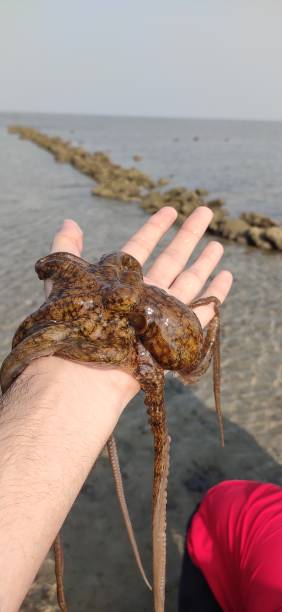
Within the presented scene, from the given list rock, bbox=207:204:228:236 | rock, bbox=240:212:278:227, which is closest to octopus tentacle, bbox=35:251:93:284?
rock, bbox=207:204:228:236

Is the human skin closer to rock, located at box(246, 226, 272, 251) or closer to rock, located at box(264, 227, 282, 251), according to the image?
rock, located at box(264, 227, 282, 251)

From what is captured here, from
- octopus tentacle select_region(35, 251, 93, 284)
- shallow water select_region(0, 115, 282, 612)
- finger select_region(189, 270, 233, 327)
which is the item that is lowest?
shallow water select_region(0, 115, 282, 612)

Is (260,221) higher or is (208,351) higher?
(208,351)

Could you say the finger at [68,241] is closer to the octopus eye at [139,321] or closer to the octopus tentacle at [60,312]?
the octopus tentacle at [60,312]

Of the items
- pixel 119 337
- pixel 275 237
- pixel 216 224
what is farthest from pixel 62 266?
pixel 216 224

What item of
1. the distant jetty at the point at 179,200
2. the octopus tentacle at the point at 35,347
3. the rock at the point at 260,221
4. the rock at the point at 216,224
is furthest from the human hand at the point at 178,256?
the rock at the point at 260,221

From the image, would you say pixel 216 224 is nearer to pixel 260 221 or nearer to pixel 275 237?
pixel 260 221

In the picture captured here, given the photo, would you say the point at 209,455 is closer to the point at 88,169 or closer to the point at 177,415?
the point at 177,415
